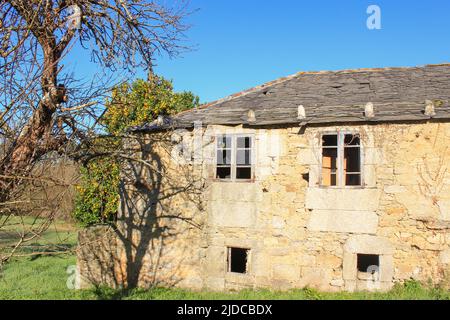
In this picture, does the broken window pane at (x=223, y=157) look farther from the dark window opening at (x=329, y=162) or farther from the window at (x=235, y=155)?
the dark window opening at (x=329, y=162)

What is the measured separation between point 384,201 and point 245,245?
3.38 metres

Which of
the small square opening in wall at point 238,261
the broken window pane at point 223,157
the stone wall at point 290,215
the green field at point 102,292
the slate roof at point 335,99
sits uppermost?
the slate roof at point 335,99

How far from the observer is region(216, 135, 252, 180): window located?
403 inches

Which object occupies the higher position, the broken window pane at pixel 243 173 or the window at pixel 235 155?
the window at pixel 235 155

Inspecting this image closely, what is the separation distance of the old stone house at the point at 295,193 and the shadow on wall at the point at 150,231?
0.09 feet

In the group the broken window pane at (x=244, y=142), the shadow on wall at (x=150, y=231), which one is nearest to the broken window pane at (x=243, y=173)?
the broken window pane at (x=244, y=142)

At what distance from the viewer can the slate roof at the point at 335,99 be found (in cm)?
937

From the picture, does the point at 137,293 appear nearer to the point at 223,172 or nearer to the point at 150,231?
the point at 150,231

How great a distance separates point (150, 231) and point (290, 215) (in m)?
3.78

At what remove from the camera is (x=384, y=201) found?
30.1ft

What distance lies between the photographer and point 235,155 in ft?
33.7

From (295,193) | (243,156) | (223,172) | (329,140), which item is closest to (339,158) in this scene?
(329,140)

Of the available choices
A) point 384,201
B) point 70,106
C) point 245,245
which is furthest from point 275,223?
point 70,106

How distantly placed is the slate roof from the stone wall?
296 mm
